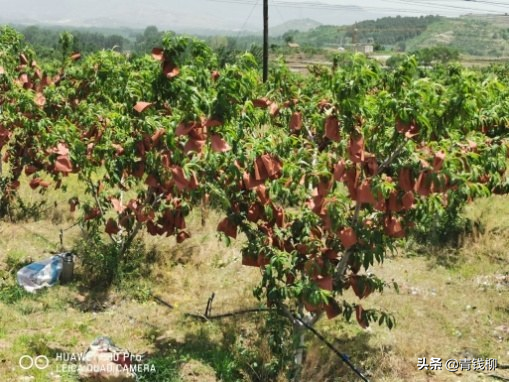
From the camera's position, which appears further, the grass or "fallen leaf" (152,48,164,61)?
the grass

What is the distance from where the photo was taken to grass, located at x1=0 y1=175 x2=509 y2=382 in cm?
434

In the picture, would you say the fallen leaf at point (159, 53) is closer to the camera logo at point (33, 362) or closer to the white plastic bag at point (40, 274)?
the camera logo at point (33, 362)

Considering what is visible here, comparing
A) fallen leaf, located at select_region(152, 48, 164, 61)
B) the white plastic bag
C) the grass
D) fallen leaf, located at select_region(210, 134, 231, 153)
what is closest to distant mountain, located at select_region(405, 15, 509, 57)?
the grass

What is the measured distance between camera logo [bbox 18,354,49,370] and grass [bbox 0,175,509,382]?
0.06 m

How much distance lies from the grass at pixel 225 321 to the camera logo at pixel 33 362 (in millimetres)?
56

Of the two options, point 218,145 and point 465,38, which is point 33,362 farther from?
point 465,38

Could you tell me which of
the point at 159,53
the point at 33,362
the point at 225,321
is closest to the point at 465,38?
the point at 225,321

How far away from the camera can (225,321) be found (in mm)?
5105

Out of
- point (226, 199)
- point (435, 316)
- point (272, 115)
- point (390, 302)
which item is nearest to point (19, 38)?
point (272, 115)

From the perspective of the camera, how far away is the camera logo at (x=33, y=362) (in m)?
4.11

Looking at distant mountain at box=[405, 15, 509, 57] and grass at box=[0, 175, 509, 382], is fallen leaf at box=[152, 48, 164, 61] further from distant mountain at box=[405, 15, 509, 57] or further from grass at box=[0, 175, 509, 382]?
distant mountain at box=[405, 15, 509, 57]

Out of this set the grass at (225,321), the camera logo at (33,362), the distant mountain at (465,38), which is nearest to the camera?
the camera logo at (33,362)

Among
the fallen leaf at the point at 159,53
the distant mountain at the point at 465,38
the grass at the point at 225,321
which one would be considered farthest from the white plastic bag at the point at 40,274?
the distant mountain at the point at 465,38

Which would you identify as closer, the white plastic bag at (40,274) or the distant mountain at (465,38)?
the white plastic bag at (40,274)
